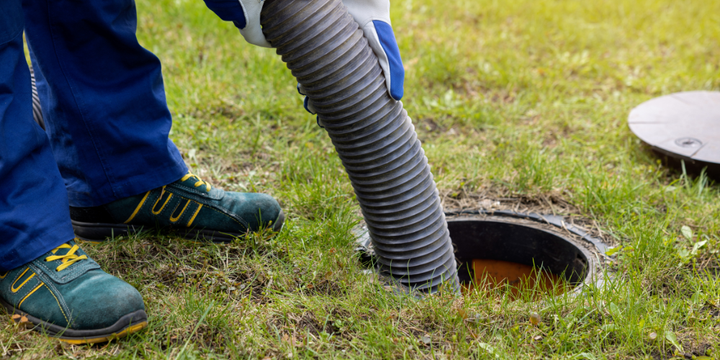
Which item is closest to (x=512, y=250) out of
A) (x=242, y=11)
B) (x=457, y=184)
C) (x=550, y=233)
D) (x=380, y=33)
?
(x=550, y=233)

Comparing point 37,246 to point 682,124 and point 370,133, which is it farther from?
point 682,124

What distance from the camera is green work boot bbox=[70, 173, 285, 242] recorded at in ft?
6.57

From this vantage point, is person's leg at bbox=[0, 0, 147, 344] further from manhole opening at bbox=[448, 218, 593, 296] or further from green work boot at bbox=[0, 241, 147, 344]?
manhole opening at bbox=[448, 218, 593, 296]

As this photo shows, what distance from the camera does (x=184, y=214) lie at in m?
2.04

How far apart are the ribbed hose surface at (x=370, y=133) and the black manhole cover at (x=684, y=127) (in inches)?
58.0

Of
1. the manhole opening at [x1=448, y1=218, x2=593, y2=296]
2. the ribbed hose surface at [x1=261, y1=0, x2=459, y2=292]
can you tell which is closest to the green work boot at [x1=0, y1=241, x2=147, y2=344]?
the ribbed hose surface at [x1=261, y1=0, x2=459, y2=292]

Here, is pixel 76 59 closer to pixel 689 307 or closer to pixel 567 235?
pixel 567 235

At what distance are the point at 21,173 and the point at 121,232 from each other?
54cm

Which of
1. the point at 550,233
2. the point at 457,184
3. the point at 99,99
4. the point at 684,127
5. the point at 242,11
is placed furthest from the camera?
the point at 684,127

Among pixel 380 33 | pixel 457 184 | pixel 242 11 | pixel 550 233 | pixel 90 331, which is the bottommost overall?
pixel 550 233

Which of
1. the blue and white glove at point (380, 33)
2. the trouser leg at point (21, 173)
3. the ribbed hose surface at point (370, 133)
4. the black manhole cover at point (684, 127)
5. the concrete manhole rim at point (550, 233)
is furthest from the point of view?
the black manhole cover at point (684, 127)

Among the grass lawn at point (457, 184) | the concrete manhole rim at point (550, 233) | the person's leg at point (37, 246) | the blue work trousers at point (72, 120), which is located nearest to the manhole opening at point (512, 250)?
the concrete manhole rim at point (550, 233)

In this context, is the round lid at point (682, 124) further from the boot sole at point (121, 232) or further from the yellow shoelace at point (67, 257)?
the yellow shoelace at point (67, 257)

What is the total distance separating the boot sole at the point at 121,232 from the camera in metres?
2.03
